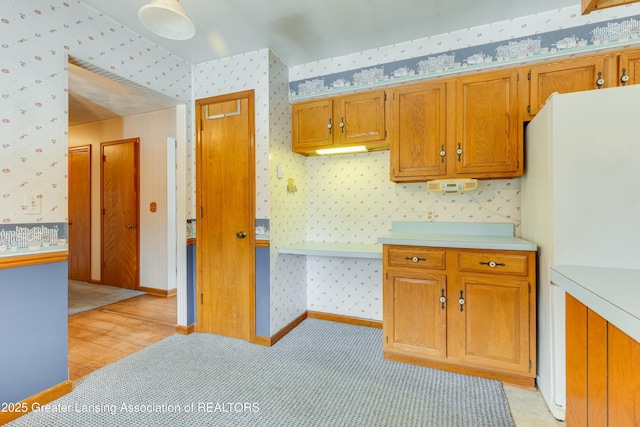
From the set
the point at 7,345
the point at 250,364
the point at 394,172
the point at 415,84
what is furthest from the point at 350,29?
the point at 7,345

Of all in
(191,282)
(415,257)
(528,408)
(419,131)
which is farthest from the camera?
(191,282)

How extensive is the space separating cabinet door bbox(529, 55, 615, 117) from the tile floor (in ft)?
6.17

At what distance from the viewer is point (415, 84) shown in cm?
246

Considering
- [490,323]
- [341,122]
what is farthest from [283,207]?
[490,323]

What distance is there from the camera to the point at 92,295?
407cm

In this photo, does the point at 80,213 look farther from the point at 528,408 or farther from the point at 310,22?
the point at 528,408

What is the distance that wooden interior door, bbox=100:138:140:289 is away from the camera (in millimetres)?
4293

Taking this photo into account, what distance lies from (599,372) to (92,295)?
5090mm

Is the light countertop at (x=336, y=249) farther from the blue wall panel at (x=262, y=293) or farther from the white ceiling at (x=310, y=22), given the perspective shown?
the white ceiling at (x=310, y=22)

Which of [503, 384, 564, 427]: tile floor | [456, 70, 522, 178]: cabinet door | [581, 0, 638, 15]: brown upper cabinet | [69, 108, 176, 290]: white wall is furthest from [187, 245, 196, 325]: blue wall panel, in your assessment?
[581, 0, 638, 15]: brown upper cabinet

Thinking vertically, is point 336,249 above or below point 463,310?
above

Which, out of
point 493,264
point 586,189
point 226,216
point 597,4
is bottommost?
point 493,264

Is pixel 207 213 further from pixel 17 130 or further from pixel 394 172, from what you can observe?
pixel 394 172

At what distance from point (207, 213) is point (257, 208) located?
0.55 meters
